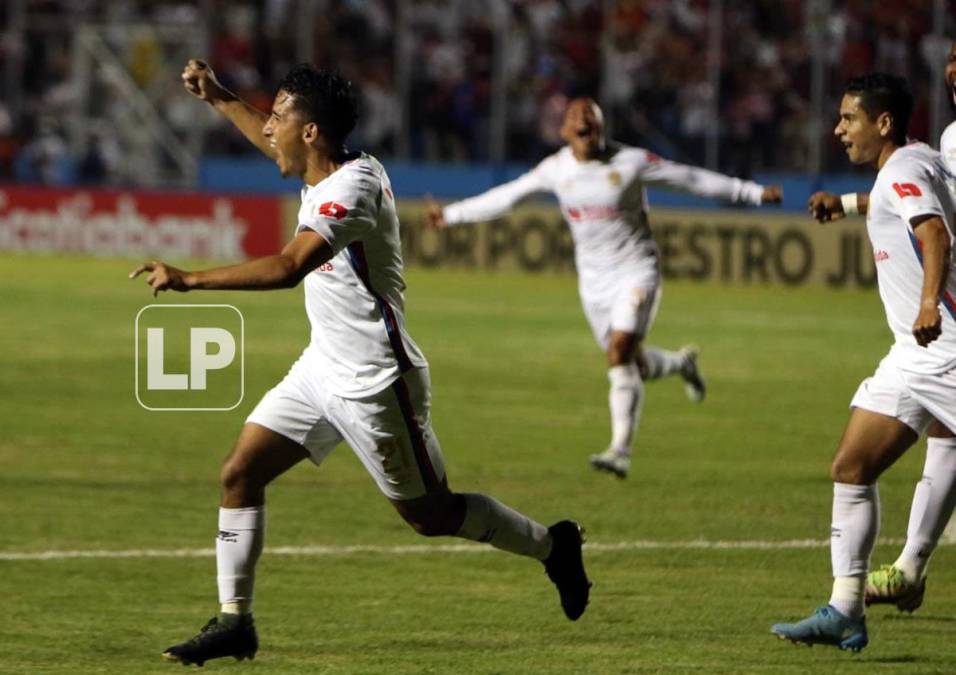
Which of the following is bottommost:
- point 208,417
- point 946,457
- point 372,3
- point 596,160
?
point 208,417

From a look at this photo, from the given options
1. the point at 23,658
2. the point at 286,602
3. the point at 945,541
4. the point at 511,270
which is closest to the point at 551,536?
the point at 286,602

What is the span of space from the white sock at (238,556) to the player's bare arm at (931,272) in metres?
2.51

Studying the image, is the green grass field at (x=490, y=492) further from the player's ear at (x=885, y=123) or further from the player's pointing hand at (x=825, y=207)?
the player's ear at (x=885, y=123)

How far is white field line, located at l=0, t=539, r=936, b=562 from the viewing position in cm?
991

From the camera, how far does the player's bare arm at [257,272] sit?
6430 millimetres

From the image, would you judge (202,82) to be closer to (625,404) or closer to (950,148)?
(950,148)

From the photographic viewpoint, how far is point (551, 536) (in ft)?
26.7

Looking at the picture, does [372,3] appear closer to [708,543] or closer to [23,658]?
[708,543]

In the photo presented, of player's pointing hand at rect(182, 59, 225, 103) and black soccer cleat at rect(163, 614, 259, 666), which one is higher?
player's pointing hand at rect(182, 59, 225, 103)

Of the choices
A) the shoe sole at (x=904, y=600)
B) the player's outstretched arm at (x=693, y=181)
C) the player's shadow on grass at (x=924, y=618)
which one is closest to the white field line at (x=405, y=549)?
the player's shadow on grass at (x=924, y=618)

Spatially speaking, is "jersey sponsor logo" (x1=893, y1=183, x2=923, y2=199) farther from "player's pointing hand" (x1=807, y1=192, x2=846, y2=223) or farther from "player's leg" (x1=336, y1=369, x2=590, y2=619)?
"player's leg" (x1=336, y1=369, x2=590, y2=619)

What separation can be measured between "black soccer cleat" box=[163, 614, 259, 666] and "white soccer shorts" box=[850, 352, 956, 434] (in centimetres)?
250

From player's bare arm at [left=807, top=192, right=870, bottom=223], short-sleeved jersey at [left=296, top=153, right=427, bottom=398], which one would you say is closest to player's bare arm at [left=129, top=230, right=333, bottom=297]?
short-sleeved jersey at [left=296, top=153, right=427, bottom=398]

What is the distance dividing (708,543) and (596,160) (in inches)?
174
